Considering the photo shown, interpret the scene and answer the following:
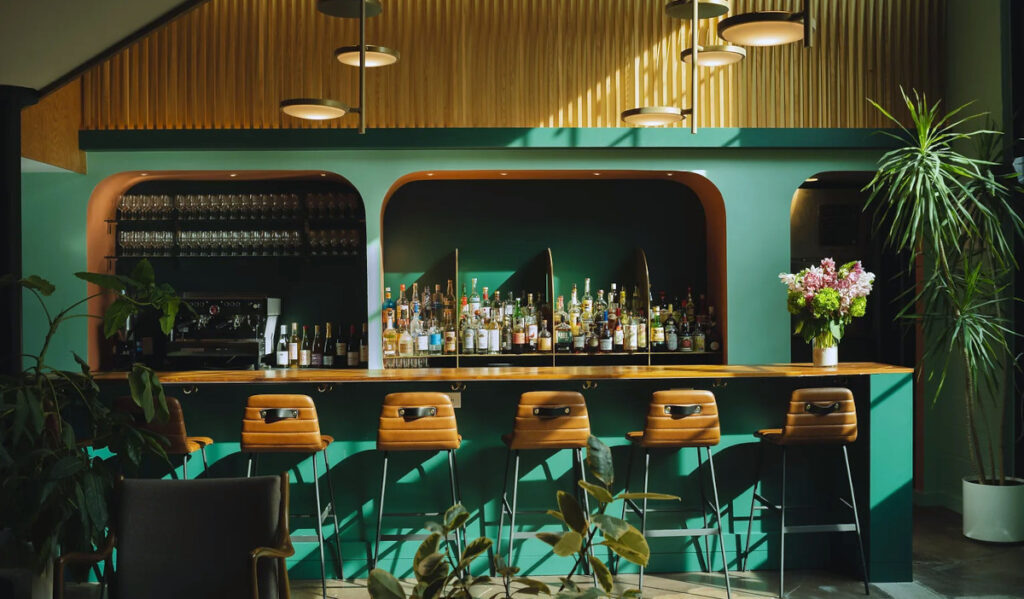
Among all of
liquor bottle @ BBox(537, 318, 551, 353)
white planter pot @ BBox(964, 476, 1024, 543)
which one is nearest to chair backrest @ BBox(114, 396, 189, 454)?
liquor bottle @ BBox(537, 318, 551, 353)

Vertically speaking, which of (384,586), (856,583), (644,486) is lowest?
(856,583)

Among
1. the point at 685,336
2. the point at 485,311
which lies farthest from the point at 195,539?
the point at 685,336

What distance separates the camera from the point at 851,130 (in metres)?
6.27

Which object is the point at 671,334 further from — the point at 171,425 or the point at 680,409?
the point at 171,425

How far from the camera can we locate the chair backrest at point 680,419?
14.8ft

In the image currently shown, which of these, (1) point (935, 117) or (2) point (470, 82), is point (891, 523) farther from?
(2) point (470, 82)

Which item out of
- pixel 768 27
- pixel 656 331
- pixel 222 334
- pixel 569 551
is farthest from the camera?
pixel 656 331

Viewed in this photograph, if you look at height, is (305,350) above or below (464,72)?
below

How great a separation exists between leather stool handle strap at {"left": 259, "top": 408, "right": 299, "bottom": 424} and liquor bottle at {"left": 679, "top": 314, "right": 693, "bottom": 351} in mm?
3273

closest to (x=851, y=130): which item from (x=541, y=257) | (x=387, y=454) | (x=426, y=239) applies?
(x=541, y=257)

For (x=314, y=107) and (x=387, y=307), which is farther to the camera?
(x=387, y=307)

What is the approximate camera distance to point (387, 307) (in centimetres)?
667

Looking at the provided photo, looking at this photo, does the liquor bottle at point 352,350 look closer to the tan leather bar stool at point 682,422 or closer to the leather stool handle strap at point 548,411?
the leather stool handle strap at point 548,411

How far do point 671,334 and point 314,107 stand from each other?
3196 mm
